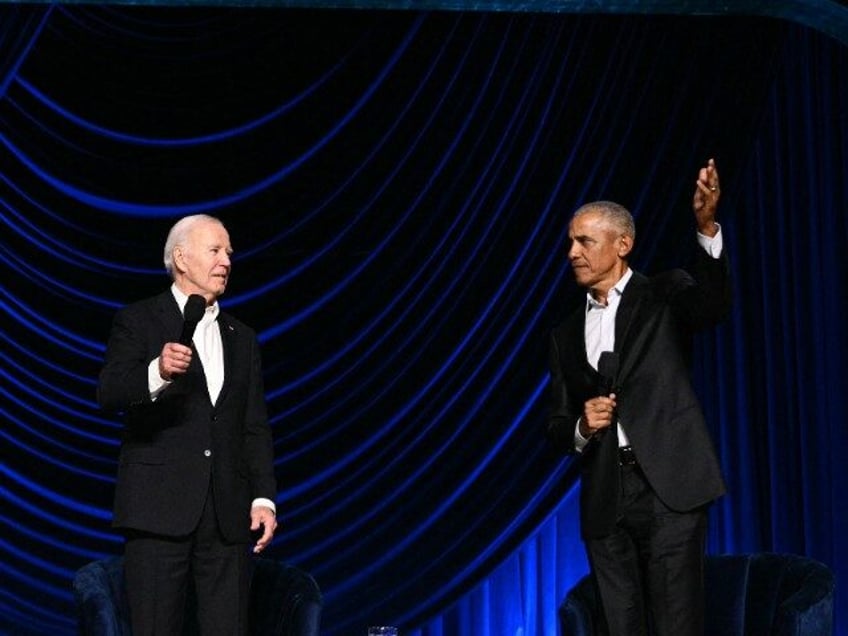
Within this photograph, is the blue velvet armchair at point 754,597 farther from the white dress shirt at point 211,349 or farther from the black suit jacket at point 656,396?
the white dress shirt at point 211,349

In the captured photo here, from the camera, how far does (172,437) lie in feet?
12.0

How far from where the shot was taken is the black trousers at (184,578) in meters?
3.63

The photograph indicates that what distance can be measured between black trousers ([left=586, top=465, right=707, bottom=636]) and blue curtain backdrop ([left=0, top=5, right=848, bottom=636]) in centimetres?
142

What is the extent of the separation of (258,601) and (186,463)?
840 mm

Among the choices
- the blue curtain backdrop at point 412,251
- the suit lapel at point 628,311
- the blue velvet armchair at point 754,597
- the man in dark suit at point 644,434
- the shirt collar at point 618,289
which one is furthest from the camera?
the blue curtain backdrop at point 412,251

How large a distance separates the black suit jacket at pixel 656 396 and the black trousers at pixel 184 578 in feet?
3.01

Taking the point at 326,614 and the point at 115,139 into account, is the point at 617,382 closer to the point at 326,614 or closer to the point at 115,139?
the point at 326,614

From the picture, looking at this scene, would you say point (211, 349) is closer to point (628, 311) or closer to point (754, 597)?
point (628, 311)

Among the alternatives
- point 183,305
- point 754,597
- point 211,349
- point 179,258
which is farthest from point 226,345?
point 754,597

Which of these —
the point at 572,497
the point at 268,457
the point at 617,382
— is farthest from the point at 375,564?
the point at 617,382

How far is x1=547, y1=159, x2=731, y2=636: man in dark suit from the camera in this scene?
3455 millimetres

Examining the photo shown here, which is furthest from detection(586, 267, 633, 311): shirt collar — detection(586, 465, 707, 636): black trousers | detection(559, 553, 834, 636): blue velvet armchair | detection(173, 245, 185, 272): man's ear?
detection(173, 245, 185, 272): man's ear

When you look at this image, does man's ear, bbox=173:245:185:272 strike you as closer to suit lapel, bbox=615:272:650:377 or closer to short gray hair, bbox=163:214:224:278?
short gray hair, bbox=163:214:224:278

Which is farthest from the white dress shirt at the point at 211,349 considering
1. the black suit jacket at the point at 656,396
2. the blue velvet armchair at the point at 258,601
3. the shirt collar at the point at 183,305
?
the black suit jacket at the point at 656,396
